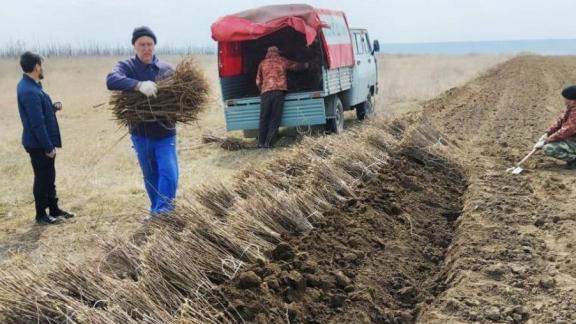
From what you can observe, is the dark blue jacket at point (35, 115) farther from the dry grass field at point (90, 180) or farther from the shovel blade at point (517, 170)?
the shovel blade at point (517, 170)

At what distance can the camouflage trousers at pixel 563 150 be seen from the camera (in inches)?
267

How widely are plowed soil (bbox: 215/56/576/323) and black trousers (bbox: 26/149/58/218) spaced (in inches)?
116

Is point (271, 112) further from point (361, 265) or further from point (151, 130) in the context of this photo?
point (361, 265)

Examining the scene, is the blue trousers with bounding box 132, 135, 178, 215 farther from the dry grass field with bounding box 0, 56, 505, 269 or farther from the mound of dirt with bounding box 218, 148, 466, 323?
the mound of dirt with bounding box 218, 148, 466, 323

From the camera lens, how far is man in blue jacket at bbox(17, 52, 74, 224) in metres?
5.55

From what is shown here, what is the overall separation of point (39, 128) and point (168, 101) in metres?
1.40

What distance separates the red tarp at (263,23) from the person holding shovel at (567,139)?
383cm

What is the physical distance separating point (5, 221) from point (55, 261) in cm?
348

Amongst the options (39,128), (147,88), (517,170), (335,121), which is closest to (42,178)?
(39,128)

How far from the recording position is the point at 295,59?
10.9 metres

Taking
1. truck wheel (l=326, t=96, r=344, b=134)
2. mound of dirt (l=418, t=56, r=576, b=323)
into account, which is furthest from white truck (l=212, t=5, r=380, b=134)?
mound of dirt (l=418, t=56, r=576, b=323)

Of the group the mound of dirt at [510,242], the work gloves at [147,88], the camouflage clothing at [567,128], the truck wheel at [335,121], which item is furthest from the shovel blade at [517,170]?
the work gloves at [147,88]

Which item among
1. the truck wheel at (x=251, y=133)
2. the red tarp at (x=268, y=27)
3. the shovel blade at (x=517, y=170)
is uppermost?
the red tarp at (x=268, y=27)

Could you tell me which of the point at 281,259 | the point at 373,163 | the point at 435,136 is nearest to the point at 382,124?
the point at 435,136
